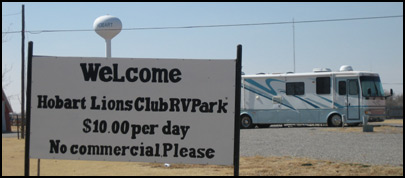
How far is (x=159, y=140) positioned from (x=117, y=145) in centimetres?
59

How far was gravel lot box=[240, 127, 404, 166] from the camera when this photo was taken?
12.4 meters

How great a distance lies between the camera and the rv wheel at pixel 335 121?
24.9 metres

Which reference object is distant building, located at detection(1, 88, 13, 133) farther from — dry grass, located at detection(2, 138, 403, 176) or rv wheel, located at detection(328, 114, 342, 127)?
dry grass, located at detection(2, 138, 403, 176)

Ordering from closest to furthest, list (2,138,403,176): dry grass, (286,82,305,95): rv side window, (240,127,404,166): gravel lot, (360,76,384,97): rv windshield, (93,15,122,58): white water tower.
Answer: (2,138,403,176): dry grass → (240,127,404,166): gravel lot → (93,15,122,58): white water tower → (360,76,384,97): rv windshield → (286,82,305,95): rv side window

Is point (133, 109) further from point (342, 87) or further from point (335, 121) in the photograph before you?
point (342, 87)

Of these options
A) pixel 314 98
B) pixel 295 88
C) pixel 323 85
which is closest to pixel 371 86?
pixel 323 85

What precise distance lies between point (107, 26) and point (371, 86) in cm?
1281

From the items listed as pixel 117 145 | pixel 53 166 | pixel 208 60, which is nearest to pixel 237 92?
pixel 208 60

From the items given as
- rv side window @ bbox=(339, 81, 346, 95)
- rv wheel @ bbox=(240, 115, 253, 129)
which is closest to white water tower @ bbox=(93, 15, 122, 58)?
rv wheel @ bbox=(240, 115, 253, 129)

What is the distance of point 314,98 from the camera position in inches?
1000

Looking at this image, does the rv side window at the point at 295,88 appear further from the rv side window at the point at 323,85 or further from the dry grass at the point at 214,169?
the dry grass at the point at 214,169

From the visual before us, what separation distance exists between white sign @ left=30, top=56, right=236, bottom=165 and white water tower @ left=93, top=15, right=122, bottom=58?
13.7 m

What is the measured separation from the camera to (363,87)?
24.7 meters

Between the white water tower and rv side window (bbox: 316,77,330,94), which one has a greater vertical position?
the white water tower
